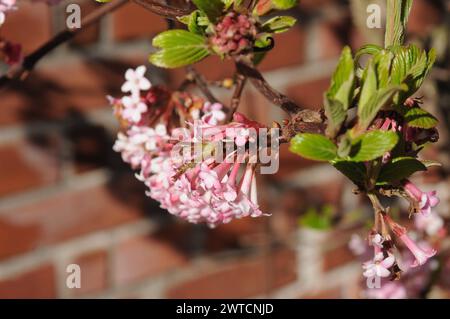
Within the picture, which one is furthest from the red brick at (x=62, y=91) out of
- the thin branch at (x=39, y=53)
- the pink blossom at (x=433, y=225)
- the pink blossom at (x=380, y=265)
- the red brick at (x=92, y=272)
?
the pink blossom at (x=380, y=265)

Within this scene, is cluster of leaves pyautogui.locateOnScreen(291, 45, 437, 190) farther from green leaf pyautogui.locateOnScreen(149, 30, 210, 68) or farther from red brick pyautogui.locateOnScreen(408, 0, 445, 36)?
red brick pyautogui.locateOnScreen(408, 0, 445, 36)

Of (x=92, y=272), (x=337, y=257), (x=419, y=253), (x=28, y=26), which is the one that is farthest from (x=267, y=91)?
(x=337, y=257)

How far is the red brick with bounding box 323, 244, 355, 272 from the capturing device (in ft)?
3.57

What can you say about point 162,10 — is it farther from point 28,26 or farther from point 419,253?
point 28,26

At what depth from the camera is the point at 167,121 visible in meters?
0.49

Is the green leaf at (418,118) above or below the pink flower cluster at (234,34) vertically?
below

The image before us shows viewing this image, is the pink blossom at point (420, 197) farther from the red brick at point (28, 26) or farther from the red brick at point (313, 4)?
the red brick at point (313, 4)

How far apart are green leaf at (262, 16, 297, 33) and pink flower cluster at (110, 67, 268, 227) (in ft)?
0.16

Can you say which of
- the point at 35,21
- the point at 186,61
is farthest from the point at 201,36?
the point at 35,21

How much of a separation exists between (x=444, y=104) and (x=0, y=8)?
0.79m

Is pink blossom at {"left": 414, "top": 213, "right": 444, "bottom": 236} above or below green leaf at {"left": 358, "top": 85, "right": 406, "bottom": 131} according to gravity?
below

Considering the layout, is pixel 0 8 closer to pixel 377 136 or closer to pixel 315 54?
pixel 377 136

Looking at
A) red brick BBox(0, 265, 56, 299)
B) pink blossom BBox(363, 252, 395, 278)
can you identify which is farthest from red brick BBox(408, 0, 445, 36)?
pink blossom BBox(363, 252, 395, 278)

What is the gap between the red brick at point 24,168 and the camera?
81 centimetres
